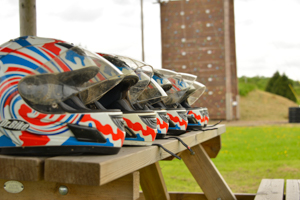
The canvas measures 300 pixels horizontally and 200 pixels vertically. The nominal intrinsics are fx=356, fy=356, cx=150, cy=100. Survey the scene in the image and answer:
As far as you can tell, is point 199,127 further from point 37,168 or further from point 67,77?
point 37,168

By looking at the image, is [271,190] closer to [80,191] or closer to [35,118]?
[80,191]

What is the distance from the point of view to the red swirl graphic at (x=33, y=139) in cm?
158

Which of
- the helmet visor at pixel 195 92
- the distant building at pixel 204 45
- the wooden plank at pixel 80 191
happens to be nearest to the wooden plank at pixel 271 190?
the helmet visor at pixel 195 92

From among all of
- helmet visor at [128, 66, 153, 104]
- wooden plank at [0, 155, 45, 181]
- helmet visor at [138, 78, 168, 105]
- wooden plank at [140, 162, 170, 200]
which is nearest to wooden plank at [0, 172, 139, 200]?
wooden plank at [0, 155, 45, 181]

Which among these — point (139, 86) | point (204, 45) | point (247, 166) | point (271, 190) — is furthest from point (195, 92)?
point (204, 45)

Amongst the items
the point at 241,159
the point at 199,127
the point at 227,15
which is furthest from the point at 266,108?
the point at 199,127

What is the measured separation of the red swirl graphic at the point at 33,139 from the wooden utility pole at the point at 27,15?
A: 1698mm

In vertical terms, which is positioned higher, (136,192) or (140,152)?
(140,152)

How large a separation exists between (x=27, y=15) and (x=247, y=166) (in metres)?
5.40

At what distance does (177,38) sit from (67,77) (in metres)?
21.3

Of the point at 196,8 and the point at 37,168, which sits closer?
the point at 37,168

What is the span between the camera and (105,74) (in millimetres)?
1706

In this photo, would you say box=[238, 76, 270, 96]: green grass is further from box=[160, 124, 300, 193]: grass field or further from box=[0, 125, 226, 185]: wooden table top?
box=[0, 125, 226, 185]: wooden table top

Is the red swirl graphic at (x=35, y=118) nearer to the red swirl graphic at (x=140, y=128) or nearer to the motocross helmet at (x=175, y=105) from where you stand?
the red swirl graphic at (x=140, y=128)
